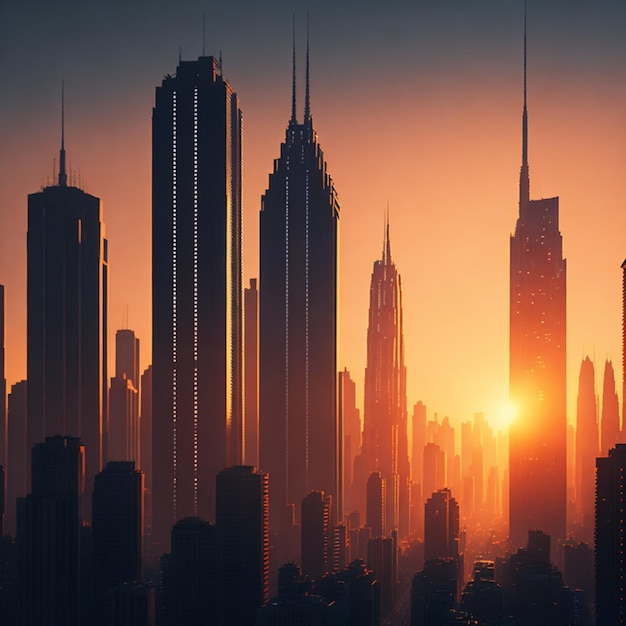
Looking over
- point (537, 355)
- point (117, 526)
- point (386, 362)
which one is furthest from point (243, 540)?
point (386, 362)

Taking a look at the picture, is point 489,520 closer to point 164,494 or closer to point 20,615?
point 164,494

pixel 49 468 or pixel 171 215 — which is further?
pixel 171 215

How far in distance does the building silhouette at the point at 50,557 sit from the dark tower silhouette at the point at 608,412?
8525 cm

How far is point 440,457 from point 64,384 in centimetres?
8300

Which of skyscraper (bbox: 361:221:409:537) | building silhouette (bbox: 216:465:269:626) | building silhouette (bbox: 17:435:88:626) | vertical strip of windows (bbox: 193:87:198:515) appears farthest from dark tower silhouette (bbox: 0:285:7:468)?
skyscraper (bbox: 361:221:409:537)

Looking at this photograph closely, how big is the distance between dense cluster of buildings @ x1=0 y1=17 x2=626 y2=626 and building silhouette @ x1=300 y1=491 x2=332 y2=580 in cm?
28

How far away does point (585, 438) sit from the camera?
157 m

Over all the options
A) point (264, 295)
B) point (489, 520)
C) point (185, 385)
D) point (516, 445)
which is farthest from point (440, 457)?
point (185, 385)

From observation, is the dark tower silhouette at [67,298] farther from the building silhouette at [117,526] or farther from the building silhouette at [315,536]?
the building silhouette at [117,526]

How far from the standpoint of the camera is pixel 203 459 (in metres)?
119

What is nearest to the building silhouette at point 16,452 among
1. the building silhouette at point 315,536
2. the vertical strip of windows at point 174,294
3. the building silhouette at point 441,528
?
the vertical strip of windows at point 174,294

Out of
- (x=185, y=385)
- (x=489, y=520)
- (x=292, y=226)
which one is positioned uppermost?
(x=292, y=226)

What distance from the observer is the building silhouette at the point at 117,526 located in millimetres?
76812

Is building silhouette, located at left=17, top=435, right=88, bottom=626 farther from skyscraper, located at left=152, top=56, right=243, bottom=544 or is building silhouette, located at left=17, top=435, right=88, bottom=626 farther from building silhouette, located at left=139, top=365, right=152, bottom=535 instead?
skyscraper, located at left=152, top=56, right=243, bottom=544
